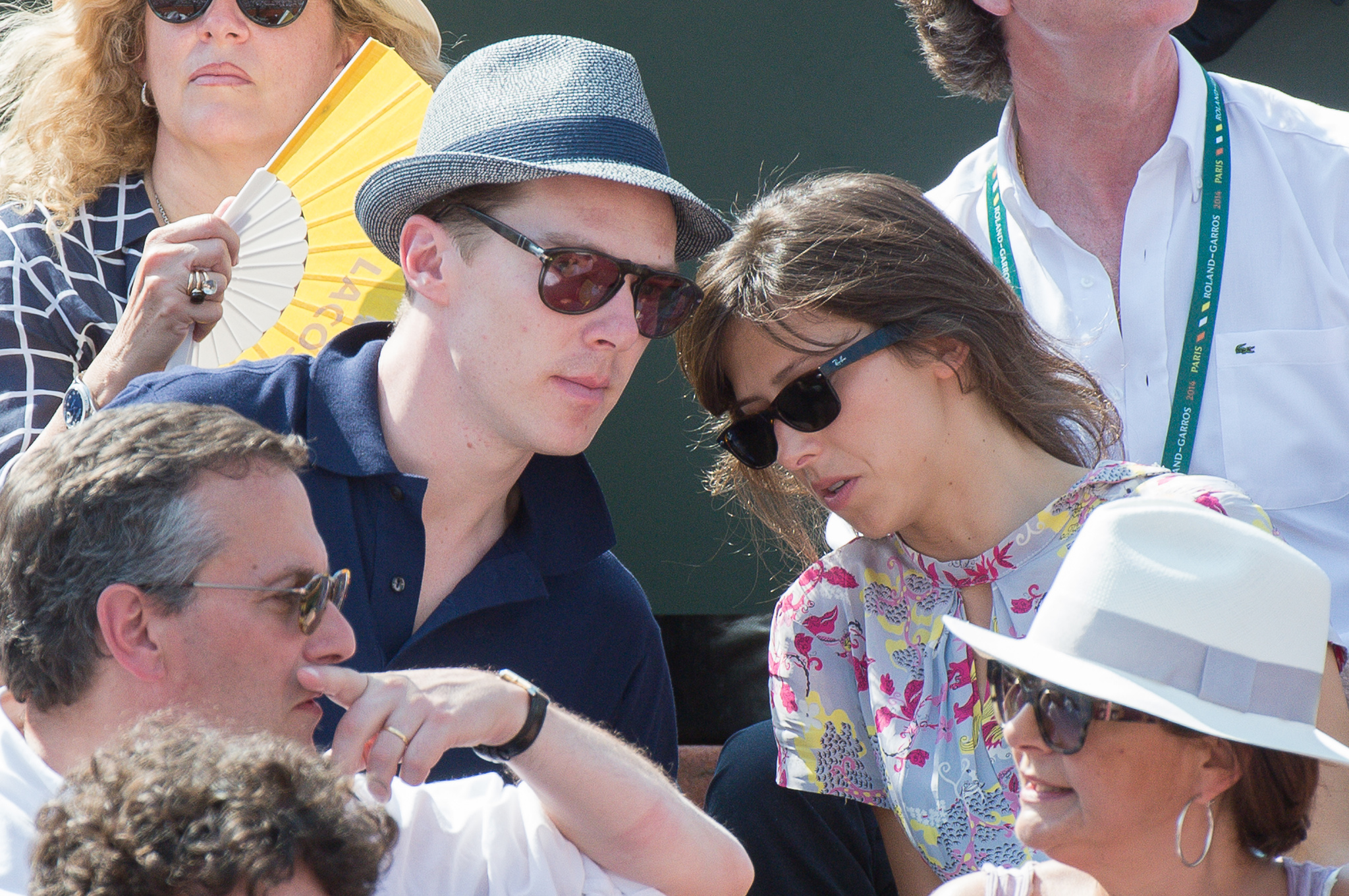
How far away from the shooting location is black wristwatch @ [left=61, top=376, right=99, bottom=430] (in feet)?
7.52

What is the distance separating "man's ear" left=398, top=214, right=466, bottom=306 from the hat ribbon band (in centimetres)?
120

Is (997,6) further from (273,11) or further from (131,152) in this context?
(131,152)

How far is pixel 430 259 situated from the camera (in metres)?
2.27

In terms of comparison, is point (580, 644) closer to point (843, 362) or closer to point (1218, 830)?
point (843, 362)

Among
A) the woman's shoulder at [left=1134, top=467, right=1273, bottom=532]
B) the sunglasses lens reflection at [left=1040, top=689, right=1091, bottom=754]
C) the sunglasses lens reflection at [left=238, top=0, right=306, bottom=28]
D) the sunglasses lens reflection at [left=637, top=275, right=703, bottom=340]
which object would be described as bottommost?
the woman's shoulder at [left=1134, top=467, right=1273, bottom=532]

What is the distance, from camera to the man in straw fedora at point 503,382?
2.15m

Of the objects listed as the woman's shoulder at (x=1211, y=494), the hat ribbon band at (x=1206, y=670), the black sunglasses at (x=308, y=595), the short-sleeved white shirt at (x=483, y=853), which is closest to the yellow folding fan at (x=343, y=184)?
the black sunglasses at (x=308, y=595)

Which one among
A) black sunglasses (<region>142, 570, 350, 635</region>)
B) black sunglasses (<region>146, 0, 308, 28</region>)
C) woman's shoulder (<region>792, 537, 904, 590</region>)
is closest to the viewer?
black sunglasses (<region>142, 570, 350, 635</region>)

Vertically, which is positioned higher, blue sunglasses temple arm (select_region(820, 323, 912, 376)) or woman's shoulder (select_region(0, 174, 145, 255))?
woman's shoulder (select_region(0, 174, 145, 255))

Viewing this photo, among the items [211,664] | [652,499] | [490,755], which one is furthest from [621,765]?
[652,499]

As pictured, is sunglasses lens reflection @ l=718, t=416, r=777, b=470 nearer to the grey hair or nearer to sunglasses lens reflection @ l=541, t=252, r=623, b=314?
sunglasses lens reflection @ l=541, t=252, r=623, b=314

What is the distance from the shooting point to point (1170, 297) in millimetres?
2732

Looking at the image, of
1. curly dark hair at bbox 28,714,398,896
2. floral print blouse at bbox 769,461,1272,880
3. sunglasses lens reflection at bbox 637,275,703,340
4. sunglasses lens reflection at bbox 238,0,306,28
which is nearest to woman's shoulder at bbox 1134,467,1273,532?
floral print blouse at bbox 769,461,1272,880

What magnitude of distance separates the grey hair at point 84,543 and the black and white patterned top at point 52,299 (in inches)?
35.0
